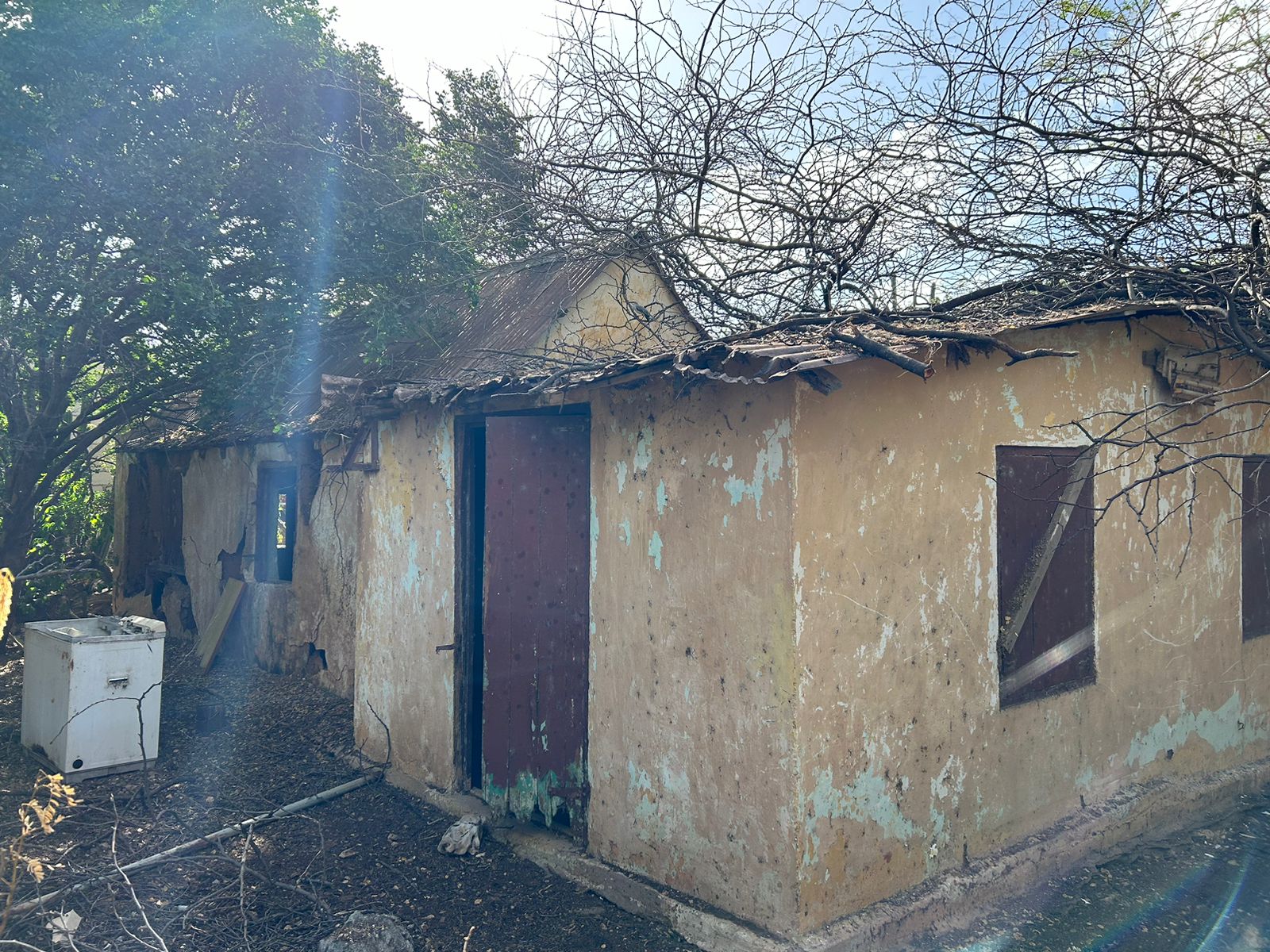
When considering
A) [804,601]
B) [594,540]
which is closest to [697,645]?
[804,601]

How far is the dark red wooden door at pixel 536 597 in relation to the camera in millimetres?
4988

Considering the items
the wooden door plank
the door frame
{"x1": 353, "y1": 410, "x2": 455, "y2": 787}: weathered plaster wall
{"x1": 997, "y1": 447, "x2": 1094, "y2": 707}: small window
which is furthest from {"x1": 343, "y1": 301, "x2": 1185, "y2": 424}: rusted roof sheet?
the wooden door plank

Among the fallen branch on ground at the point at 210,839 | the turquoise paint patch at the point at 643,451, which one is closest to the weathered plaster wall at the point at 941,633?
the turquoise paint patch at the point at 643,451

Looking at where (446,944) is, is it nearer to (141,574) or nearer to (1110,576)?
(1110,576)

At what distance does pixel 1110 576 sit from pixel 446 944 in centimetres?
408

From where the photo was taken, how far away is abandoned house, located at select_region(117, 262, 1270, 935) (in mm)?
3756

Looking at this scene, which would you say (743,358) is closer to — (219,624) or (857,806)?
(857,806)

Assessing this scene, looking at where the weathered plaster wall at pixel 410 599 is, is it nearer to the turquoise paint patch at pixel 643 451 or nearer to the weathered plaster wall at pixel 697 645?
the weathered plaster wall at pixel 697 645

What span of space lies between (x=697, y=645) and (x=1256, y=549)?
4.60m

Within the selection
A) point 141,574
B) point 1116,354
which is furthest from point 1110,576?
point 141,574

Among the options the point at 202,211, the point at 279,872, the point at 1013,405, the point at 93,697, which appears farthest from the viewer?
the point at 202,211

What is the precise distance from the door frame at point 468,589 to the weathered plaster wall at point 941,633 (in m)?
2.36

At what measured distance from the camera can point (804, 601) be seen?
3678mm

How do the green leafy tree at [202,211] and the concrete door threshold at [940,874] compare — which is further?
the green leafy tree at [202,211]
